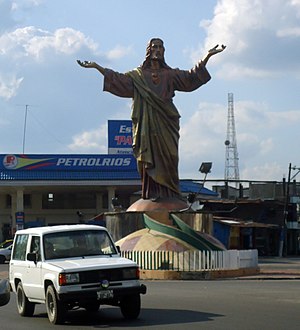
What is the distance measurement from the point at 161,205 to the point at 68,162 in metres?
30.4

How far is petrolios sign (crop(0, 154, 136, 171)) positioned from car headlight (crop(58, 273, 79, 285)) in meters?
51.1

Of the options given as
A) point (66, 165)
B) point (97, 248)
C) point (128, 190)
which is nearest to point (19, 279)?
point (97, 248)

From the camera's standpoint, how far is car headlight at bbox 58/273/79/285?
14250mm

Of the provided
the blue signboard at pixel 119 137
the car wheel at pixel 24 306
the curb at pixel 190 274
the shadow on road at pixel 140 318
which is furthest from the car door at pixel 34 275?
the blue signboard at pixel 119 137

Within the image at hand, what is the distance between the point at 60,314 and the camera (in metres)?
14.5

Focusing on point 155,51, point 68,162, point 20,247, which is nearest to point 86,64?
point 155,51

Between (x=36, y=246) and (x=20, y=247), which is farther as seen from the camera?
(x=20, y=247)

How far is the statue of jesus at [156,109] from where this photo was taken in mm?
36875

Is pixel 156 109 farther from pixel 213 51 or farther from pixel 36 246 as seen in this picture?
pixel 36 246

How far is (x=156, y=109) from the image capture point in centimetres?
3697

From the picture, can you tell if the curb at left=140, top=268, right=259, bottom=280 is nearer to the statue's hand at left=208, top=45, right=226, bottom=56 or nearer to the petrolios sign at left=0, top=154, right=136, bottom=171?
the statue's hand at left=208, top=45, right=226, bottom=56

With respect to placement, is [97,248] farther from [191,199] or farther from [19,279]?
[191,199]

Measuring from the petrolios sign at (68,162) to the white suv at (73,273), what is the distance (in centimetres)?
4846

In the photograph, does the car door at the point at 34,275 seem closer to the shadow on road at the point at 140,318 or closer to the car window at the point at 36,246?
the car window at the point at 36,246
